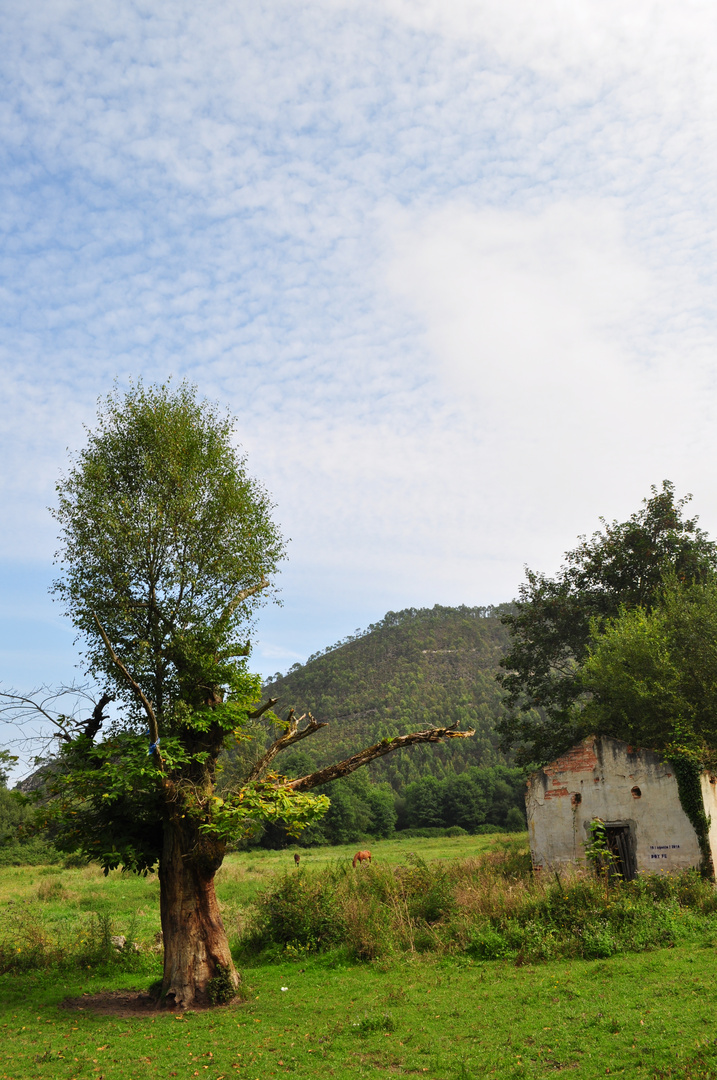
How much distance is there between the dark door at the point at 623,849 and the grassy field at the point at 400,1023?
16.8ft

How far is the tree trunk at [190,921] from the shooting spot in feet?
43.2

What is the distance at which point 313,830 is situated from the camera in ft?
206

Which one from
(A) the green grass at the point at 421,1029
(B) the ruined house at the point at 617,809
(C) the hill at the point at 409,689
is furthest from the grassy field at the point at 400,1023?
(C) the hill at the point at 409,689

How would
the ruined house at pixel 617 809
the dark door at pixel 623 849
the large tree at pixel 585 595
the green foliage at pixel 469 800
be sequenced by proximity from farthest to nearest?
the green foliage at pixel 469 800, the large tree at pixel 585 595, the dark door at pixel 623 849, the ruined house at pixel 617 809

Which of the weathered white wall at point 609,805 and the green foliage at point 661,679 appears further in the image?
the green foliage at point 661,679

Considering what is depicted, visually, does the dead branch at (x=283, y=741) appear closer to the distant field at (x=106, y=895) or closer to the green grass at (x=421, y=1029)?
the green grass at (x=421, y=1029)

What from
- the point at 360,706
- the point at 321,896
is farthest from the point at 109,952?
the point at 360,706

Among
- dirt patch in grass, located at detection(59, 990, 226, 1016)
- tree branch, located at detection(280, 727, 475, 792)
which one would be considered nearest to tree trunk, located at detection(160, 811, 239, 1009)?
dirt patch in grass, located at detection(59, 990, 226, 1016)

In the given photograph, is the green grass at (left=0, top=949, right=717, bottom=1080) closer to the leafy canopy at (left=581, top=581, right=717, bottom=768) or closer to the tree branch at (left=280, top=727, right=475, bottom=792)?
the tree branch at (left=280, top=727, right=475, bottom=792)

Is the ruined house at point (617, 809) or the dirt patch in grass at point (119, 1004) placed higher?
the ruined house at point (617, 809)

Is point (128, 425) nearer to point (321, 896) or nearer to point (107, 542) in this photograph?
point (107, 542)

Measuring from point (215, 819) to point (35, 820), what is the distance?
344cm

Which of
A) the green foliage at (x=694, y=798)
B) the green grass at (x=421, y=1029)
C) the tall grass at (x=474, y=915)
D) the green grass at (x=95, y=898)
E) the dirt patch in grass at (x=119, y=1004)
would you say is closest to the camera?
the green grass at (x=421, y=1029)

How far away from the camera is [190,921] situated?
13.5 metres
